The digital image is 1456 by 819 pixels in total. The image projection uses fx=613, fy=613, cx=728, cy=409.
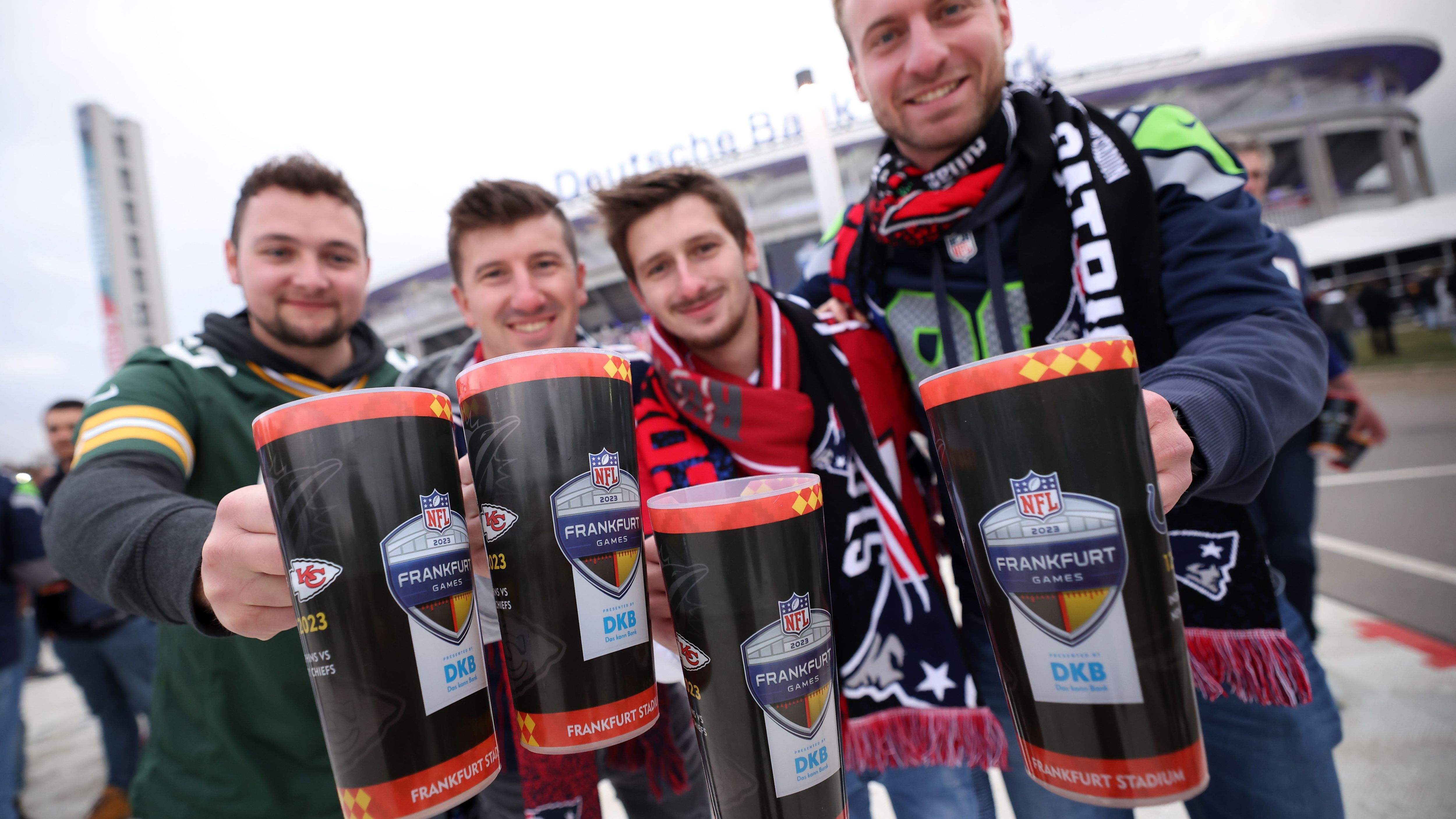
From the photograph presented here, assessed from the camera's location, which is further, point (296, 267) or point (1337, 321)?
point (1337, 321)

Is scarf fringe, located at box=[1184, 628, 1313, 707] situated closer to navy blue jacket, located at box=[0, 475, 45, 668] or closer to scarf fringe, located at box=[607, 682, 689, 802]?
scarf fringe, located at box=[607, 682, 689, 802]

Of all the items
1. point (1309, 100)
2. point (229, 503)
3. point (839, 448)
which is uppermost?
point (1309, 100)

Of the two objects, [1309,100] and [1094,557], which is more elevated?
[1309,100]

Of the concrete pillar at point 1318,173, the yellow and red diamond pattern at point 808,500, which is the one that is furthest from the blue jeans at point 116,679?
the concrete pillar at point 1318,173

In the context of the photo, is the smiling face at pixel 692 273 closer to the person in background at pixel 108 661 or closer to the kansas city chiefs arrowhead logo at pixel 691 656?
the kansas city chiefs arrowhead logo at pixel 691 656

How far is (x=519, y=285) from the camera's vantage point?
163 cm

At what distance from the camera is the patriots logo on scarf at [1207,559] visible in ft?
3.38

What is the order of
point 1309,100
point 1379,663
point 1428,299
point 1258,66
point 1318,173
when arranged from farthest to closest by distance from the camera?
point 1309,100 → point 1318,173 → point 1258,66 → point 1428,299 → point 1379,663

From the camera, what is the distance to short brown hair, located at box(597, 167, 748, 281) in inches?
58.6

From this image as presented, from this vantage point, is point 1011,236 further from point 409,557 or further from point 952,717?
point 409,557

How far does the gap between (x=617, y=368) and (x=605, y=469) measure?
0.32 ft

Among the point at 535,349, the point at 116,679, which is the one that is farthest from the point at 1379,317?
the point at 116,679

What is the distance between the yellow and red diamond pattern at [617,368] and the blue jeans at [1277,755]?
1198 mm

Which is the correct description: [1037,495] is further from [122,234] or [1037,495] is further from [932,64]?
[122,234]
